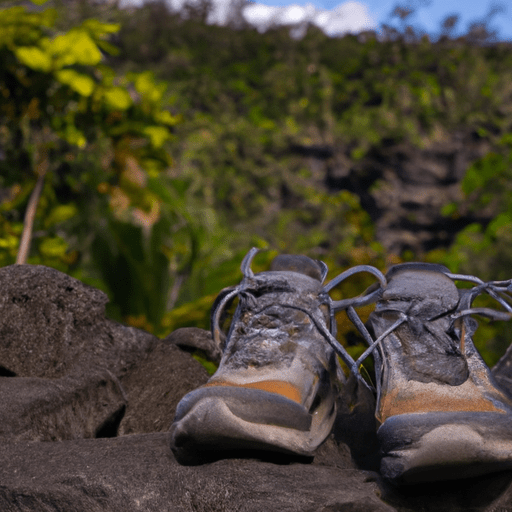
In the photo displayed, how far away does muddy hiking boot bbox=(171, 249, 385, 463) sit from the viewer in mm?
839

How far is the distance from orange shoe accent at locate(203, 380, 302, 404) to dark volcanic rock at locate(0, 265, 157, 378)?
22.7 inches

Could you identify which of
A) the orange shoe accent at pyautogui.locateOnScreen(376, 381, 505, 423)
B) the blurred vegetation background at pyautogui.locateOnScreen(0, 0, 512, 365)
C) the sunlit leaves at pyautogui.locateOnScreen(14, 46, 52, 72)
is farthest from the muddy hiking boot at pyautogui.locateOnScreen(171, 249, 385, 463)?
the blurred vegetation background at pyautogui.locateOnScreen(0, 0, 512, 365)

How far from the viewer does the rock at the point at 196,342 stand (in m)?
1.63

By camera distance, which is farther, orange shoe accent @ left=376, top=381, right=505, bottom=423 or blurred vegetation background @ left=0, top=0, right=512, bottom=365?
blurred vegetation background @ left=0, top=0, right=512, bottom=365

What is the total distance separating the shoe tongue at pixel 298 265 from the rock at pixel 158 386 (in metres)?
0.43

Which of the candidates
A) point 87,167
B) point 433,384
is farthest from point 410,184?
point 433,384

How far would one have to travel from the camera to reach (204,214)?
10.9ft

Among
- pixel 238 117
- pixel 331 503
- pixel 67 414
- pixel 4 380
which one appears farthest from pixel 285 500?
pixel 238 117

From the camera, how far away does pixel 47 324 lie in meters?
1.36

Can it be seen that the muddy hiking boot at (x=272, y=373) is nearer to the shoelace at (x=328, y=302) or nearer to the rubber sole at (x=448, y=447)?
Answer: the shoelace at (x=328, y=302)

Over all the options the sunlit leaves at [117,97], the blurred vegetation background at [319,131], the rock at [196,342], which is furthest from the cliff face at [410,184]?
the rock at [196,342]

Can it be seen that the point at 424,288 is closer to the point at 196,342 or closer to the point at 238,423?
the point at 238,423

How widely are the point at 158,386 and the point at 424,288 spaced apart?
79 cm

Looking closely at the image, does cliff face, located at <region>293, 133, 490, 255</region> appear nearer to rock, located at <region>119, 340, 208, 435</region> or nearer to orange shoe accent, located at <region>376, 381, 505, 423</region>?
rock, located at <region>119, 340, 208, 435</region>
